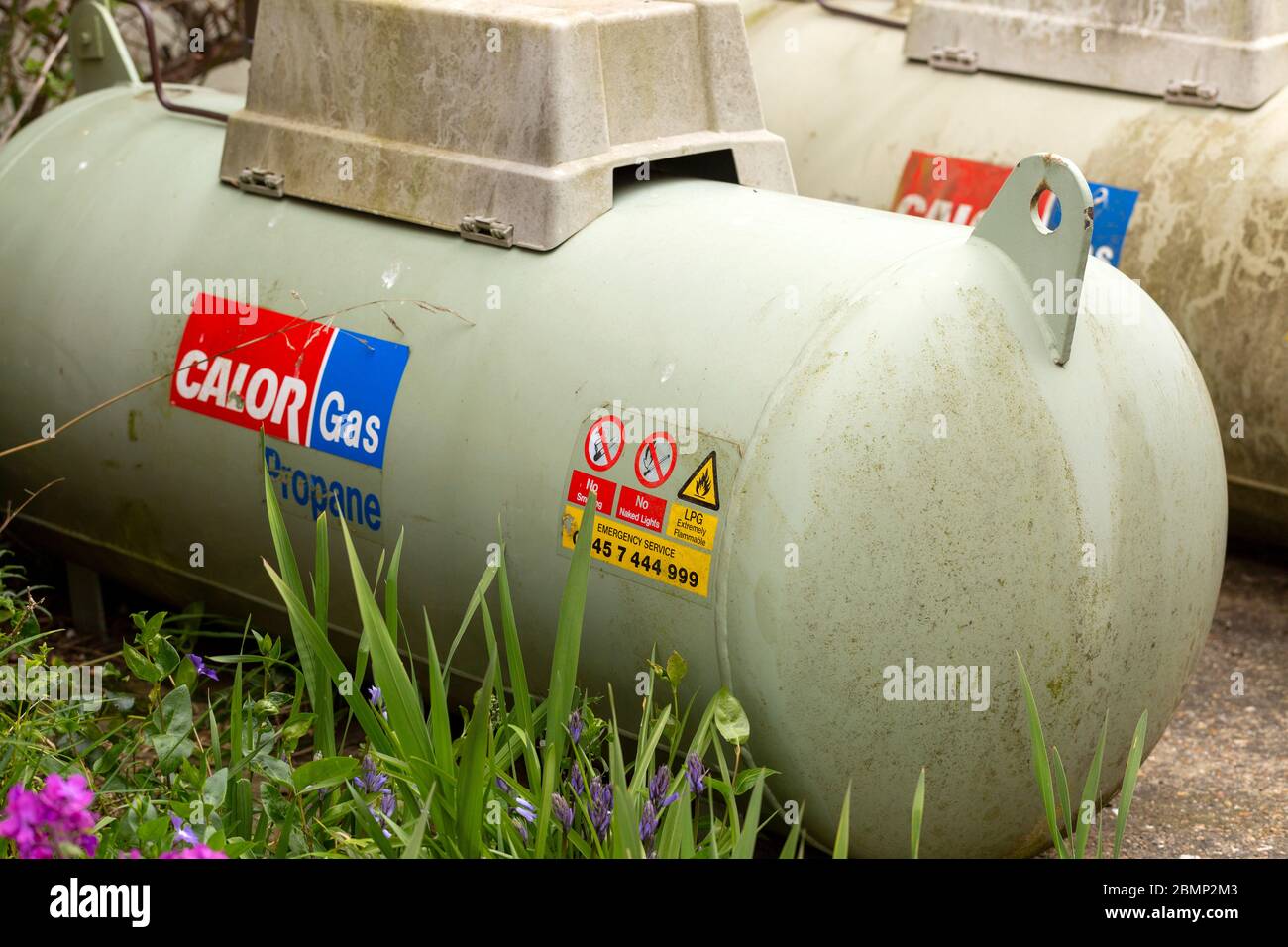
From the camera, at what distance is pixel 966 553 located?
226 cm

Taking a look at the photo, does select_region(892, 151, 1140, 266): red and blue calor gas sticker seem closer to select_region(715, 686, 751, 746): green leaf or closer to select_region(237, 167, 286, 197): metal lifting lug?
select_region(237, 167, 286, 197): metal lifting lug

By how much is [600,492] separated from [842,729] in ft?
1.64

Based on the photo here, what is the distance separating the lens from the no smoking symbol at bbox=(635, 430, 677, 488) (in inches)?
93.4

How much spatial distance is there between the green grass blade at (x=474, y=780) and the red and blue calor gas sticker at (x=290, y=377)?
0.75 metres

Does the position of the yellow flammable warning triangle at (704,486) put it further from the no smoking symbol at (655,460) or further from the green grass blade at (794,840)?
the green grass blade at (794,840)

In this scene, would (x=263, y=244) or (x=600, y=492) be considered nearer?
(x=600, y=492)

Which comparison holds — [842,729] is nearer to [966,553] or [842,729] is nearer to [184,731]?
[966,553]

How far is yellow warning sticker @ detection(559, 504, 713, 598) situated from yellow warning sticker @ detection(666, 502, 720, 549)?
0.05 ft

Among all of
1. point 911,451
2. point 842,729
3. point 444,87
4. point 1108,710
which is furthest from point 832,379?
point 444,87

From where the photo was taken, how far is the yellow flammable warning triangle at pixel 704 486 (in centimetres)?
231

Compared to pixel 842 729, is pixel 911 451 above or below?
above

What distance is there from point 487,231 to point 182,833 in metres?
1.19
